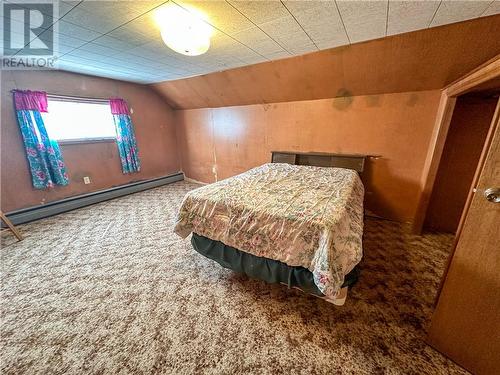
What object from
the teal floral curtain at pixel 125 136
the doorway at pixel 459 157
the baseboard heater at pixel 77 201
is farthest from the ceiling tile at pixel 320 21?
the baseboard heater at pixel 77 201

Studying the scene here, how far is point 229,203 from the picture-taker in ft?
5.32

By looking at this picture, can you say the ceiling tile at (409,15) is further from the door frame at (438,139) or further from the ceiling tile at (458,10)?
the door frame at (438,139)

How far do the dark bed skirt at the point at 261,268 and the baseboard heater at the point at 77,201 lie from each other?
112 inches

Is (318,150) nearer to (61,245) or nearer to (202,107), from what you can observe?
(202,107)

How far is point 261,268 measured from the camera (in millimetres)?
1499

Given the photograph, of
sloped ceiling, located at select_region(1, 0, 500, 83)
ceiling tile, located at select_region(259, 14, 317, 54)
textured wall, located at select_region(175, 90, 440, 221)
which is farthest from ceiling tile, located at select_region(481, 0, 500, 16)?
ceiling tile, located at select_region(259, 14, 317, 54)

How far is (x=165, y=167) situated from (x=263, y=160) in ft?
8.35

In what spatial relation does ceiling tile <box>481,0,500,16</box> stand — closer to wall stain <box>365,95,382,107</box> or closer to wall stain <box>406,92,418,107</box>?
wall stain <box>406,92,418,107</box>

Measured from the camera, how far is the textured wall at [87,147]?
2.70 metres

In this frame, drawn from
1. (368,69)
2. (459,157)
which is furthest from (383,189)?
(368,69)

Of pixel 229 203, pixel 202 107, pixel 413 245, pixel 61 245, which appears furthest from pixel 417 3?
pixel 61 245

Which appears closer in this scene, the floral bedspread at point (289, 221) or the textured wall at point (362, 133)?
the floral bedspread at point (289, 221)

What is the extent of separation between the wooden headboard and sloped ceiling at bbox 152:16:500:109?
2.76 feet

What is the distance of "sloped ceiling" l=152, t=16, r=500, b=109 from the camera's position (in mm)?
1588
